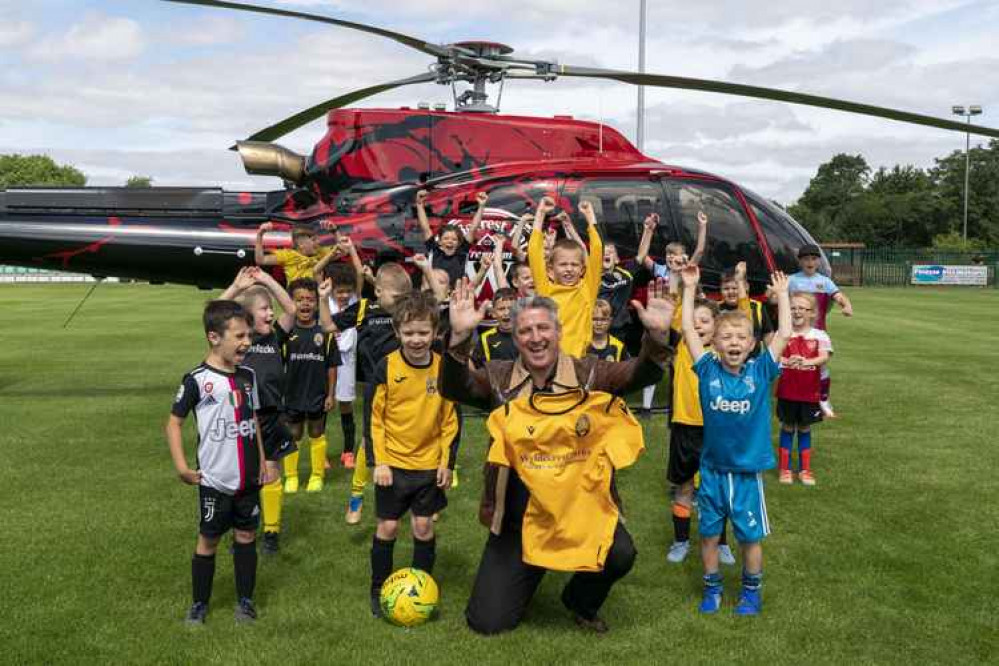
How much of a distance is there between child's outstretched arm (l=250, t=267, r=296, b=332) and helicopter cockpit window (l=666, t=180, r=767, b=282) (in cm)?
484

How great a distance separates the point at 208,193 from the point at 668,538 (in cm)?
730

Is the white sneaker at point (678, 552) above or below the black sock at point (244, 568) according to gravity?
below

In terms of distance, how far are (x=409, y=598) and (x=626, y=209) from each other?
5994 mm

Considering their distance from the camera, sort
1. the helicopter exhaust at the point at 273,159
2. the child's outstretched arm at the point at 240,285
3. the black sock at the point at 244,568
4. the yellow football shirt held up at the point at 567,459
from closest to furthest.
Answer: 1. the yellow football shirt held up at the point at 567,459
2. the black sock at the point at 244,568
3. the child's outstretched arm at the point at 240,285
4. the helicopter exhaust at the point at 273,159

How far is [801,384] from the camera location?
6484mm

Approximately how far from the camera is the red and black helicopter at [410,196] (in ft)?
30.0

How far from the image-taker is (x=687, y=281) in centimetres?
418

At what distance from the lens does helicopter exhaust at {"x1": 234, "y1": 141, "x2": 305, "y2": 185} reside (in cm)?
1013

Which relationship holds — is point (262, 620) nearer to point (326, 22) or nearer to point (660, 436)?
point (660, 436)

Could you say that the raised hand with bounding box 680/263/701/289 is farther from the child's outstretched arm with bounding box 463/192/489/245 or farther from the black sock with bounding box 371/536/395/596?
the child's outstretched arm with bounding box 463/192/489/245

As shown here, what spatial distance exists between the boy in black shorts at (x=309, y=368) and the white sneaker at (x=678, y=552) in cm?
275

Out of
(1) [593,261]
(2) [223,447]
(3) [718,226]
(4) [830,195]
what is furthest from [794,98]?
(4) [830,195]

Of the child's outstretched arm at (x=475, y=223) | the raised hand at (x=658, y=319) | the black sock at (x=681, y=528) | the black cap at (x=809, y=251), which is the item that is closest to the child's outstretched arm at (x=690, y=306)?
the raised hand at (x=658, y=319)

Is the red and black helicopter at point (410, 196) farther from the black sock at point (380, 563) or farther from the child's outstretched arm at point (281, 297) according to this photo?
the black sock at point (380, 563)
